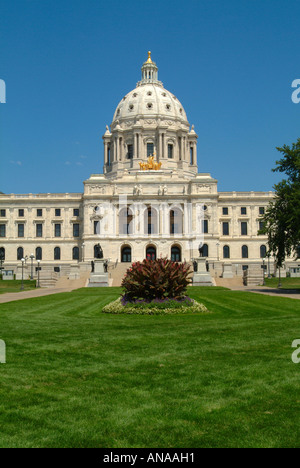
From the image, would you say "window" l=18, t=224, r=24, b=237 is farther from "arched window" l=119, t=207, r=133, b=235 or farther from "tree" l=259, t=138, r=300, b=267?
"tree" l=259, t=138, r=300, b=267

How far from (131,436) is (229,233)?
93.6 meters

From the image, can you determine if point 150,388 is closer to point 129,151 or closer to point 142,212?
point 142,212

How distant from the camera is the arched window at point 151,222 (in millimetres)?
92294

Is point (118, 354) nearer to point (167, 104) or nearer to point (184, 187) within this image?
point (184, 187)

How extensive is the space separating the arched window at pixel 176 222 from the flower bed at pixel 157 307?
68.5 meters

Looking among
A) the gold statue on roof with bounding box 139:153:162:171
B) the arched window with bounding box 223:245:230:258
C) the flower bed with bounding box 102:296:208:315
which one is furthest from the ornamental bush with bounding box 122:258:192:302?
the gold statue on roof with bounding box 139:153:162:171

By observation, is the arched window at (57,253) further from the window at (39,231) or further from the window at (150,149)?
the window at (150,149)

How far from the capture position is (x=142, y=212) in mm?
92062

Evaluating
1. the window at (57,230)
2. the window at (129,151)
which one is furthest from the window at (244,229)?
the window at (57,230)

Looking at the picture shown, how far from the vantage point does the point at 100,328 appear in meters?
16.7

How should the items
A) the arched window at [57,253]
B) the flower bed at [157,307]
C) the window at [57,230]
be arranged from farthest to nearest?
the window at [57,230] → the arched window at [57,253] → the flower bed at [157,307]

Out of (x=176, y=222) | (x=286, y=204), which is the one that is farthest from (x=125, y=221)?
(x=286, y=204)
